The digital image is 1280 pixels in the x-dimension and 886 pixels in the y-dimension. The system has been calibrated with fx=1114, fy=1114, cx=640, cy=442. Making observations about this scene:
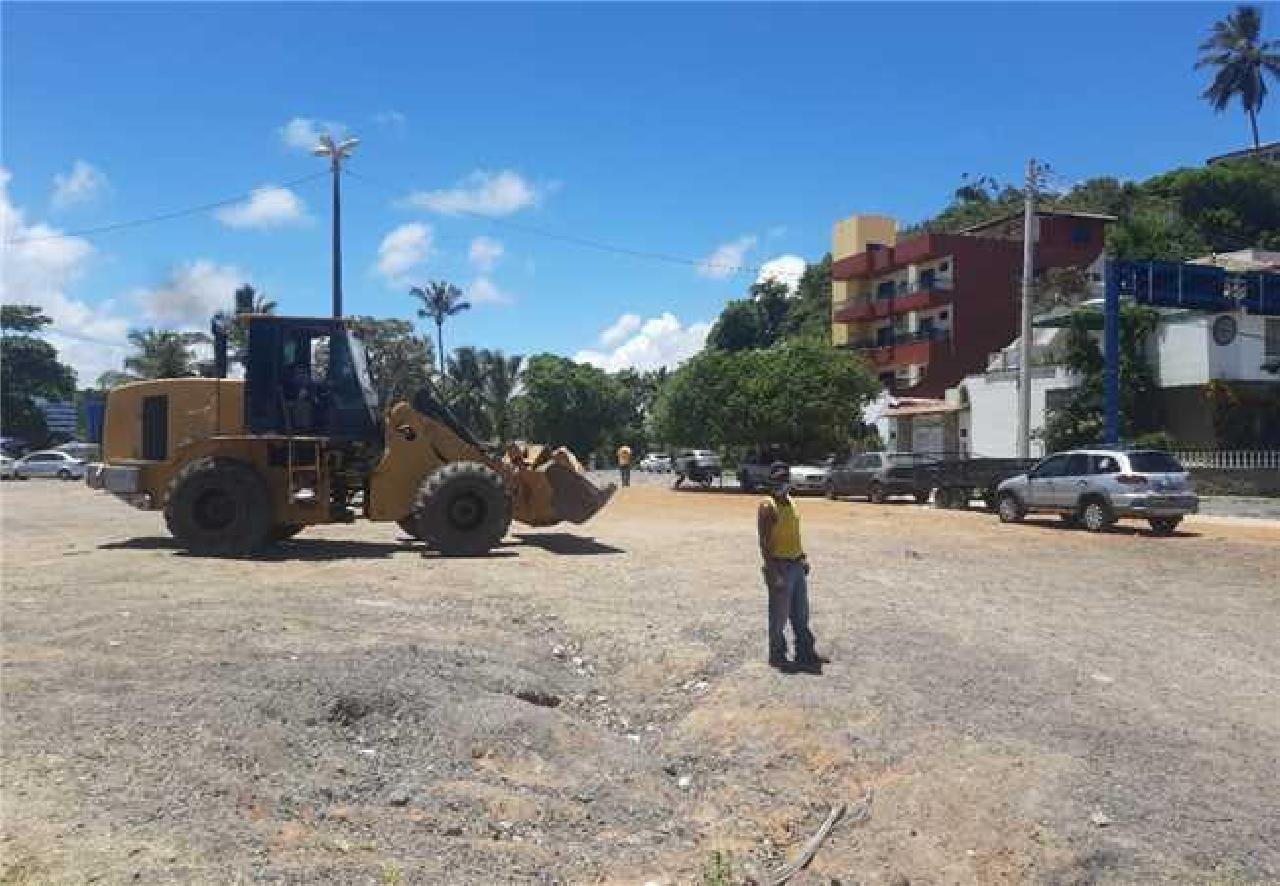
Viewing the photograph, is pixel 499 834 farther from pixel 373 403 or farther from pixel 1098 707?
pixel 373 403

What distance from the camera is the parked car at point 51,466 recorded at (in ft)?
178

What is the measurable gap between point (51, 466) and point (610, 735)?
5502cm

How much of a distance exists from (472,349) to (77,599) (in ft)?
206

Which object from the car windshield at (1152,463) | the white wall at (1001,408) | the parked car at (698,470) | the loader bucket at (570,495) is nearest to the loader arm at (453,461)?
the loader bucket at (570,495)

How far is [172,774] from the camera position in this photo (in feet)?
19.7

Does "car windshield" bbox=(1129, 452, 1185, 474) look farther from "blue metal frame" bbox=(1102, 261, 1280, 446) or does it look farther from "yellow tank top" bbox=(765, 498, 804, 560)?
"yellow tank top" bbox=(765, 498, 804, 560)

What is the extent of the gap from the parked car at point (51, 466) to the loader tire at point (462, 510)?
45.8 metres

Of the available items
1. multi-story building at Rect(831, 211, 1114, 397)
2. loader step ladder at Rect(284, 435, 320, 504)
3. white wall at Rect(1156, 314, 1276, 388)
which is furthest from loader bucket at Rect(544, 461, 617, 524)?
multi-story building at Rect(831, 211, 1114, 397)

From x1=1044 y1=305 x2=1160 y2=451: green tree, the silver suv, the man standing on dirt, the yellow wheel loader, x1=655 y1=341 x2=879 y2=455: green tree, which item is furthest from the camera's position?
x1=655 y1=341 x2=879 y2=455: green tree

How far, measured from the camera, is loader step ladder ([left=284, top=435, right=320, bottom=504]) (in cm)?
1544

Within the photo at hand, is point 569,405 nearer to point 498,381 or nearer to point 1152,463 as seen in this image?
point 498,381

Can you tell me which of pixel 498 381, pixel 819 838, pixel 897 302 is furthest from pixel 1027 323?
pixel 498 381

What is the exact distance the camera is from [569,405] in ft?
263

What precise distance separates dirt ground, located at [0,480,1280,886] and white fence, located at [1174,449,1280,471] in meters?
24.3
